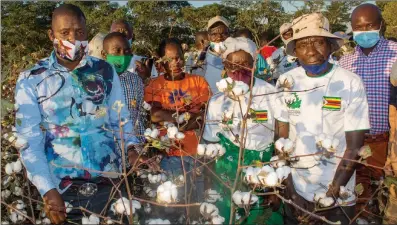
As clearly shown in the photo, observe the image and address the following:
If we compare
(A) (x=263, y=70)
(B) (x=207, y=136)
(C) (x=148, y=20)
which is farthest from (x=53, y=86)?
(C) (x=148, y=20)

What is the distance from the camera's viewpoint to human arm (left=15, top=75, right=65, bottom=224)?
205 centimetres

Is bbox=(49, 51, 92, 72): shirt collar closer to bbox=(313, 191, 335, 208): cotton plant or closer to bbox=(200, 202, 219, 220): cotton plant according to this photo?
bbox=(200, 202, 219, 220): cotton plant

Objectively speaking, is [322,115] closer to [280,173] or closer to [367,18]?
[280,173]

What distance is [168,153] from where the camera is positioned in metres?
3.44

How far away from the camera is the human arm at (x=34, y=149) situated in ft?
6.73

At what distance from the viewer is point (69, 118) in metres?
2.30

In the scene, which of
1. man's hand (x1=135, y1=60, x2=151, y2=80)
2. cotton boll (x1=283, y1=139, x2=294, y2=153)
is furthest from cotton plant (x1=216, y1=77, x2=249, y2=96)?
man's hand (x1=135, y1=60, x2=151, y2=80)

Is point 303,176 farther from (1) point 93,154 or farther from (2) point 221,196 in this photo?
(1) point 93,154

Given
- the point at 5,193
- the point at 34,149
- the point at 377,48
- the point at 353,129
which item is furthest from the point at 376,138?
the point at 5,193

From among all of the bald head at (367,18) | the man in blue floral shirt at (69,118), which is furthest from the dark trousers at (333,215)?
the bald head at (367,18)

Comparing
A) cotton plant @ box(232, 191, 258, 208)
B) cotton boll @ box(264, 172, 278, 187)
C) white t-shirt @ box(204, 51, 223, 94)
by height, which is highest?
white t-shirt @ box(204, 51, 223, 94)

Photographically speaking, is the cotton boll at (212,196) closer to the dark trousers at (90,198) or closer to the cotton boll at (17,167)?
the dark trousers at (90,198)

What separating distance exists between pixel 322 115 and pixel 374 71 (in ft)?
3.93

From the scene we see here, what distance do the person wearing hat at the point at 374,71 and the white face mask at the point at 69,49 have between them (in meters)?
1.74
